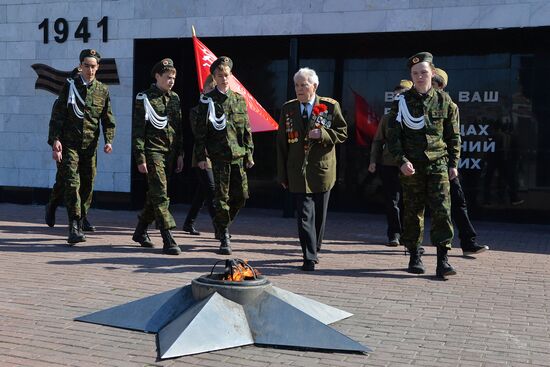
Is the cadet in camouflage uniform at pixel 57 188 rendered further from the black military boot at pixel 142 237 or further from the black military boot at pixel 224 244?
the black military boot at pixel 224 244

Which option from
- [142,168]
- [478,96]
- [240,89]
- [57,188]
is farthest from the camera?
[478,96]

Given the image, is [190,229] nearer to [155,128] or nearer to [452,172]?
[155,128]

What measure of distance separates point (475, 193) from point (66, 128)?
6466mm

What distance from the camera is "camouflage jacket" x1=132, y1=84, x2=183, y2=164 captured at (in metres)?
8.11

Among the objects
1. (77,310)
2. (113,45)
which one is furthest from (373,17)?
(77,310)

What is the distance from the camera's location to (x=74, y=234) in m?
8.54

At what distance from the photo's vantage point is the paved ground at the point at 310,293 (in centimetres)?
461

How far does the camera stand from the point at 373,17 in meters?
11.4

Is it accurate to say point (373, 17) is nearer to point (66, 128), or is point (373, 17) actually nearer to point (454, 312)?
point (66, 128)

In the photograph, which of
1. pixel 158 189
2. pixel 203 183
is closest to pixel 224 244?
pixel 158 189

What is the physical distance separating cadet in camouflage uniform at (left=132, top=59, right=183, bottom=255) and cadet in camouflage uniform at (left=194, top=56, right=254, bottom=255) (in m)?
0.35

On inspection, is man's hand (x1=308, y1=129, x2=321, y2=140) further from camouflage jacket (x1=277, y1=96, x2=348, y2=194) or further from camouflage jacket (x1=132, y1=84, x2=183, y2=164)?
camouflage jacket (x1=132, y1=84, x2=183, y2=164)

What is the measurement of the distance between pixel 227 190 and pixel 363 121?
Result: 16.7ft

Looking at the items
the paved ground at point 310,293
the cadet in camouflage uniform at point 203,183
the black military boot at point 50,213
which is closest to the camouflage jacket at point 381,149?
the paved ground at point 310,293
